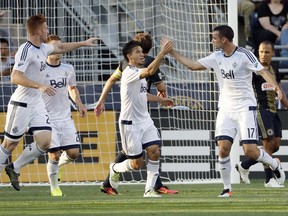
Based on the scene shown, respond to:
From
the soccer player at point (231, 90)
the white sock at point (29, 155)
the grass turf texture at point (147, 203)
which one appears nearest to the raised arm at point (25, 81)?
the white sock at point (29, 155)

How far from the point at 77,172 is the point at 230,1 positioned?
12.1 feet

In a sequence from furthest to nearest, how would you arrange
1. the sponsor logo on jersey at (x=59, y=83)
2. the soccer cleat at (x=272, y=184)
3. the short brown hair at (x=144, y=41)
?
the soccer cleat at (x=272, y=184)
the sponsor logo on jersey at (x=59, y=83)
the short brown hair at (x=144, y=41)

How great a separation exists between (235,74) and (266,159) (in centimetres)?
194

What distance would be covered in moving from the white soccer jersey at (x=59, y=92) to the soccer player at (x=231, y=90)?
2.36m

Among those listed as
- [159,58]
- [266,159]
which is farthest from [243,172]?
[159,58]

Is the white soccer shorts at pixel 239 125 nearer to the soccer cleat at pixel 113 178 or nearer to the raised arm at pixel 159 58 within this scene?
the raised arm at pixel 159 58

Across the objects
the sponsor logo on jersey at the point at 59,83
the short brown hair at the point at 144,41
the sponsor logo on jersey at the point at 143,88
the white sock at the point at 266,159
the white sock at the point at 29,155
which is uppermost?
the short brown hair at the point at 144,41

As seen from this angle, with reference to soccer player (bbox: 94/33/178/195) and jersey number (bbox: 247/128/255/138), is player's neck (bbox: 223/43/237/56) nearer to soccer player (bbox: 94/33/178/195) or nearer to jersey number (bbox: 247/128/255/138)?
jersey number (bbox: 247/128/255/138)

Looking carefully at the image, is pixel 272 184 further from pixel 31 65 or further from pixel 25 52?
pixel 25 52

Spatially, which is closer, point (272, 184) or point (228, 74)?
point (228, 74)

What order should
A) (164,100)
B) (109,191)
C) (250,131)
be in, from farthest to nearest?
(109,191) → (164,100) → (250,131)

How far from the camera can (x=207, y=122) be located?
18828 millimetres

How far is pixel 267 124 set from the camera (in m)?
17.3

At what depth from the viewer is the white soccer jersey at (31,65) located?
48.1 feet
